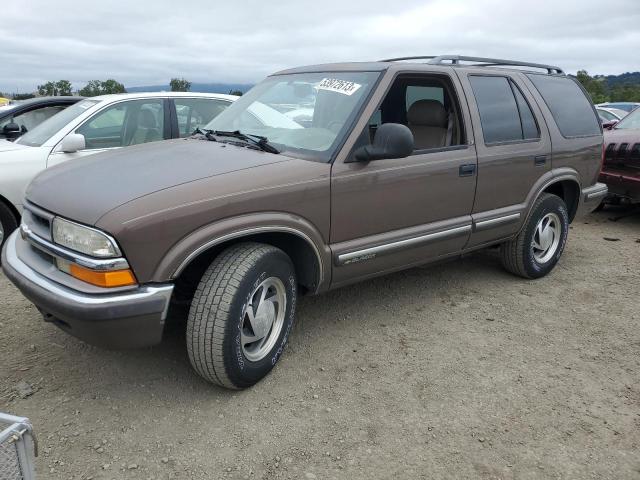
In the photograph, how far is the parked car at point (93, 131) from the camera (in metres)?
4.94

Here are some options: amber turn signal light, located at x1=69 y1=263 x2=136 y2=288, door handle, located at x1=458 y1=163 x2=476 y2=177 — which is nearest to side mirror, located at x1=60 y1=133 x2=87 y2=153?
amber turn signal light, located at x1=69 y1=263 x2=136 y2=288

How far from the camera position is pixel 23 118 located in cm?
701

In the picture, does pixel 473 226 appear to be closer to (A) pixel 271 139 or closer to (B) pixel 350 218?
(B) pixel 350 218

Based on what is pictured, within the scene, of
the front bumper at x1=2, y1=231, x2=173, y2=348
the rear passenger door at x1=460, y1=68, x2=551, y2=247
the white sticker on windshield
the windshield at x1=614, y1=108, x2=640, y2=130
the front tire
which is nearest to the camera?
the front bumper at x1=2, y1=231, x2=173, y2=348

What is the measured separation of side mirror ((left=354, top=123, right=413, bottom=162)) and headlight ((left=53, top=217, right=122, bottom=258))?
1.53 m

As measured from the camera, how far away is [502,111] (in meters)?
4.30

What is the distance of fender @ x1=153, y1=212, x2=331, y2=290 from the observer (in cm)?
261

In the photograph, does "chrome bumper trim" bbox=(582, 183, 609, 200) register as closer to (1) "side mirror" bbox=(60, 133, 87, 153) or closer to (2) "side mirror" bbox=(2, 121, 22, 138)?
(1) "side mirror" bbox=(60, 133, 87, 153)

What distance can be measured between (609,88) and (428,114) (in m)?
41.7

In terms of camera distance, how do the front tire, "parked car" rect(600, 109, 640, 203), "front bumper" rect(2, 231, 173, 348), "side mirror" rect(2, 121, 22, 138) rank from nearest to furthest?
"front bumper" rect(2, 231, 173, 348), the front tire, "side mirror" rect(2, 121, 22, 138), "parked car" rect(600, 109, 640, 203)

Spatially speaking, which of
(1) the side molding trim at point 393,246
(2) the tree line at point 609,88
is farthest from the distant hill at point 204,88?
(2) the tree line at point 609,88

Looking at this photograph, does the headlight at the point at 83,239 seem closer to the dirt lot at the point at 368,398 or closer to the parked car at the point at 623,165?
the dirt lot at the point at 368,398

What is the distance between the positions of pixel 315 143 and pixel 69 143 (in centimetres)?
296

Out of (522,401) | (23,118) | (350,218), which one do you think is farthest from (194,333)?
(23,118)
